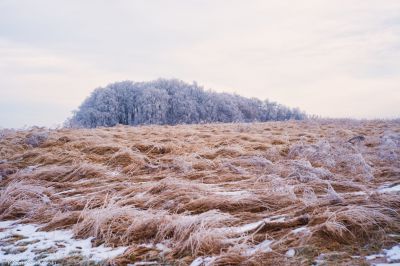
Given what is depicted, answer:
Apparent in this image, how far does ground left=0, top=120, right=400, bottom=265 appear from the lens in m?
1.90

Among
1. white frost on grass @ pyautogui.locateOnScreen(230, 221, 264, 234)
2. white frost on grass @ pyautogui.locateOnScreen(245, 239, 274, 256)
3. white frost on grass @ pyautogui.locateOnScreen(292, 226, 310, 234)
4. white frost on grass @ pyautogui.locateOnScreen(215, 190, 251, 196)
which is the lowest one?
white frost on grass @ pyautogui.locateOnScreen(245, 239, 274, 256)

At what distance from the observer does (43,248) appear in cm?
213

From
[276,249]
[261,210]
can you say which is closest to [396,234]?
[276,249]

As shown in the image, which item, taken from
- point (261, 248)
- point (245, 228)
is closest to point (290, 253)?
point (261, 248)

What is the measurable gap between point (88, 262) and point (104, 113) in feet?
54.8

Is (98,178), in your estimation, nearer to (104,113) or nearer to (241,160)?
(241,160)

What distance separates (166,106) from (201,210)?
17.1 metres

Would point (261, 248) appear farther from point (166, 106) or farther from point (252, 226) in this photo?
point (166, 106)

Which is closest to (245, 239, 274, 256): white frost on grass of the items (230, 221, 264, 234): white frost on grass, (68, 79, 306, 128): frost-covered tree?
(230, 221, 264, 234): white frost on grass

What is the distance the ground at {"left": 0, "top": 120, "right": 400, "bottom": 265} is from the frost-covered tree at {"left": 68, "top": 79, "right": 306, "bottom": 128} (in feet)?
40.8

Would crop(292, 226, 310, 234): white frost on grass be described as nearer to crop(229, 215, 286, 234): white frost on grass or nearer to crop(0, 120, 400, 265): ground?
crop(0, 120, 400, 265): ground

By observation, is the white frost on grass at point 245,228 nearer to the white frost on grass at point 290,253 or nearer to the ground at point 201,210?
the ground at point 201,210

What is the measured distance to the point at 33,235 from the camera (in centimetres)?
238

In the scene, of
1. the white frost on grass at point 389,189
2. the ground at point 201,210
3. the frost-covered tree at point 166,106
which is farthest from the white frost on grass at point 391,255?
the frost-covered tree at point 166,106
